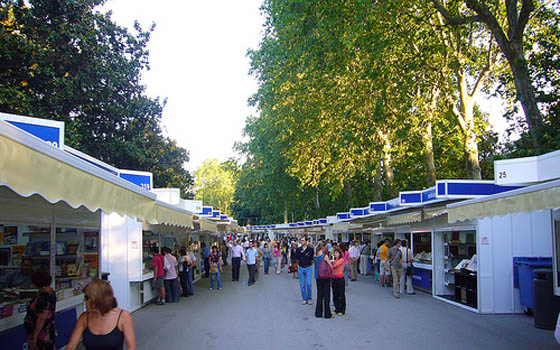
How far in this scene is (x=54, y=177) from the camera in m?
4.29

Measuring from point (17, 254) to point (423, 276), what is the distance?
13211 mm

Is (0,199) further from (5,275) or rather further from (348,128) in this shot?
(348,128)

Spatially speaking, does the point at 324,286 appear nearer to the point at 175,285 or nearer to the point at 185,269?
the point at 175,285

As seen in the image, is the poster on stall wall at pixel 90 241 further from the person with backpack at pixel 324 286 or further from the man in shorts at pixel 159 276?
the person with backpack at pixel 324 286

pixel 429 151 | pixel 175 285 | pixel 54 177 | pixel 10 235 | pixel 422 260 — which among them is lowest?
pixel 175 285

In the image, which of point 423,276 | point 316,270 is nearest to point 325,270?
point 316,270

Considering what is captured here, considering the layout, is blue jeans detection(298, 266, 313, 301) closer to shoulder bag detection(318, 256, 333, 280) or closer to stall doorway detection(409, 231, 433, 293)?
shoulder bag detection(318, 256, 333, 280)

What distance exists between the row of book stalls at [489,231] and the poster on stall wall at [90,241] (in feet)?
22.8

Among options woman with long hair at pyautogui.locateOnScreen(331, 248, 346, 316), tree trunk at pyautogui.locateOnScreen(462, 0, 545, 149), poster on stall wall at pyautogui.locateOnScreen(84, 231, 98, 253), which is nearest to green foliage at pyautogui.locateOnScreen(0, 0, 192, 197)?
poster on stall wall at pyautogui.locateOnScreen(84, 231, 98, 253)

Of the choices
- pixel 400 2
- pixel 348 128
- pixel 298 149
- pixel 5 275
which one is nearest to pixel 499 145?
pixel 298 149

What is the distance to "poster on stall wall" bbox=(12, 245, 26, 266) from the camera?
679 cm

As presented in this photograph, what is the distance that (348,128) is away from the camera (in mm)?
20984

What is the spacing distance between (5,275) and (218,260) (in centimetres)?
1112

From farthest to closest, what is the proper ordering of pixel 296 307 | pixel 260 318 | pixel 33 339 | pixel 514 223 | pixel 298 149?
pixel 298 149 → pixel 296 307 → pixel 514 223 → pixel 260 318 → pixel 33 339
